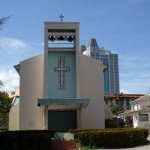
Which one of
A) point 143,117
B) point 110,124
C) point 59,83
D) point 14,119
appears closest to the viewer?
point 59,83

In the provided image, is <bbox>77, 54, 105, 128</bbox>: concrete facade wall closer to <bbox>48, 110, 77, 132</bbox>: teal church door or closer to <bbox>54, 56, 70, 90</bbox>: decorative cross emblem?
<bbox>48, 110, 77, 132</bbox>: teal church door

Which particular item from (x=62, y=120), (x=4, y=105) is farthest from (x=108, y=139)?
(x=4, y=105)

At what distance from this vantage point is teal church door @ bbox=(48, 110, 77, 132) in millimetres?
35375

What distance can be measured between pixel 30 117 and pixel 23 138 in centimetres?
1308

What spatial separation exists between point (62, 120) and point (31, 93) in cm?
396

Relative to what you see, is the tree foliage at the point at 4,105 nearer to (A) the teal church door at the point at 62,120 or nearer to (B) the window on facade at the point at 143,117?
(B) the window on facade at the point at 143,117

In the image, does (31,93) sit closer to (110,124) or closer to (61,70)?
(61,70)

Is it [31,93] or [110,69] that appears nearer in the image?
[31,93]

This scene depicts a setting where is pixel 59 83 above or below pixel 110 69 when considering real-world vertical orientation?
below

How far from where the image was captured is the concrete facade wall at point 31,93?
35375mm

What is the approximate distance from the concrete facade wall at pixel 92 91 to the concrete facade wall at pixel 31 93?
13.1 feet

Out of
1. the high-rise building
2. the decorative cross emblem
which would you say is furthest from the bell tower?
the high-rise building

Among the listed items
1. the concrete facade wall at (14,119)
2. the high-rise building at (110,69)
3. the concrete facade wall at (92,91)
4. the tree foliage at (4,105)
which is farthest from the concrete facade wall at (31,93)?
the high-rise building at (110,69)

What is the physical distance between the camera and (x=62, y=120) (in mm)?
35594
